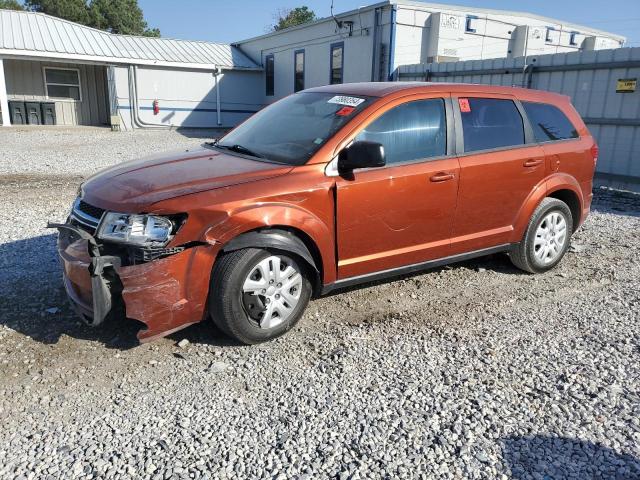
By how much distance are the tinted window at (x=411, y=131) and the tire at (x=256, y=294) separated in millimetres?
1178

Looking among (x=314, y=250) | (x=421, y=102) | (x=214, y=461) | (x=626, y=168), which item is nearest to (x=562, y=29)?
(x=626, y=168)

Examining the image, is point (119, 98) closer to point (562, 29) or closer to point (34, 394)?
point (562, 29)

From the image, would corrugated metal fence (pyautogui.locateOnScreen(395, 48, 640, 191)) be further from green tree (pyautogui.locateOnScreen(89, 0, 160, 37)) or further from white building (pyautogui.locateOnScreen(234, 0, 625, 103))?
green tree (pyautogui.locateOnScreen(89, 0, 160, 37))

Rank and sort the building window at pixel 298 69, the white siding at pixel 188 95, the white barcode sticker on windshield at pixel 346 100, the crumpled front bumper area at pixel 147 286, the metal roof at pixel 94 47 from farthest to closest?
the white siding at pixel 188 95 → the building window at pixel 298 69 → the metal roof at pixel 94 47 → the white barcode sticker on windshield at pixel 346 100 → the crumpled front bumper area at pixel 147 286

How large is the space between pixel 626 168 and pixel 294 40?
15.6 m

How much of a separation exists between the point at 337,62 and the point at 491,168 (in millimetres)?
15679

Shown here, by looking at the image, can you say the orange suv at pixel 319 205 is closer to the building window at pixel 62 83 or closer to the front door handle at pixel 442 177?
the front door handle at pixel 442 177

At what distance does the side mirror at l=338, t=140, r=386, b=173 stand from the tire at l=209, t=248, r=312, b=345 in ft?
2.64

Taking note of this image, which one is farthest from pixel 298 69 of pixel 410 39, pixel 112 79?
pixel 112 79

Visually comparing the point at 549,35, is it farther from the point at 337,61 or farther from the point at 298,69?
the point at 298,69

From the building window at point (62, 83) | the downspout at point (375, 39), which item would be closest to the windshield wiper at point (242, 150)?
the downspout at point (375, 39)

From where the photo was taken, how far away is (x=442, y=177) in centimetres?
425

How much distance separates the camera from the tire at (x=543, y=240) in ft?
16.5

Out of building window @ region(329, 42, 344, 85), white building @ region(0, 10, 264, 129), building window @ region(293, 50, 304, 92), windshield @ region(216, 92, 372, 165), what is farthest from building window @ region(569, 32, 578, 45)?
windshield @ region(216, 92, 372, 165)
